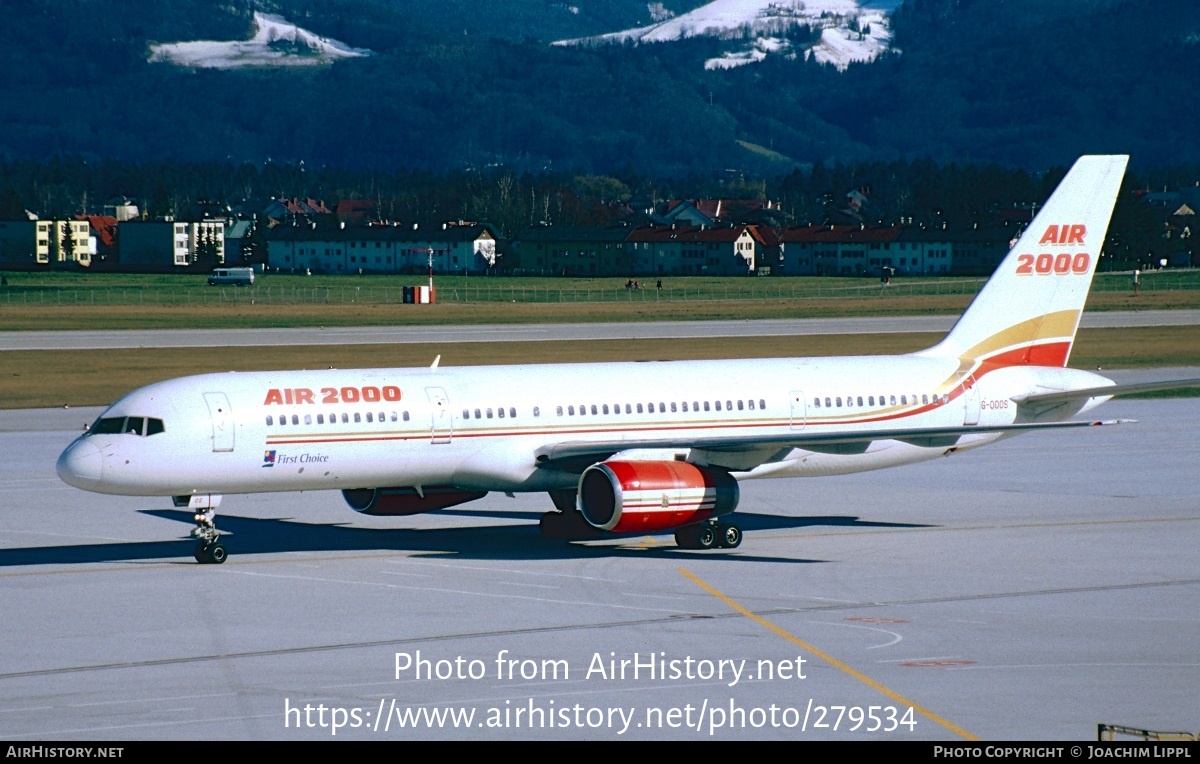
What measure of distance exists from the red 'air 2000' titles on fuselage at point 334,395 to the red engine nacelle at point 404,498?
2.75 m

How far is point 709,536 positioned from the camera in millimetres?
37812

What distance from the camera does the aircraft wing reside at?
1474 inches

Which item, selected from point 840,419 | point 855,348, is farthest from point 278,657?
point 855,348

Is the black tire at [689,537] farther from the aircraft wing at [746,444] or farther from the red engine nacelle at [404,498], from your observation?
the red engine nacelle at [404,498]

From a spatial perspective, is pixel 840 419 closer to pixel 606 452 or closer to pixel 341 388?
pixel 606 452

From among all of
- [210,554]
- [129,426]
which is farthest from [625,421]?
[129,426]

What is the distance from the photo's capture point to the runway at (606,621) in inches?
918

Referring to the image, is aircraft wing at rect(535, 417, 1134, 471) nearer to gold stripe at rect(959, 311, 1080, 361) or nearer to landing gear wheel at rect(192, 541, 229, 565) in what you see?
gold stripe at rect(959, 311, 1080, 361)

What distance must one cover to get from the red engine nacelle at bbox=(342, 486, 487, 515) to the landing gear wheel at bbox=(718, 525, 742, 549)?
5.61 m

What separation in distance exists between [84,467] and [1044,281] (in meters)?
24.5

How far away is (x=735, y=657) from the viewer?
26.8 m

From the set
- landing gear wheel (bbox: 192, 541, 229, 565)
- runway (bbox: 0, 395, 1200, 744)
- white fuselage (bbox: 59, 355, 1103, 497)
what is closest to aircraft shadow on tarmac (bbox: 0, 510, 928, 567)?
runway (bbox: 0, 395, 1200, 744)

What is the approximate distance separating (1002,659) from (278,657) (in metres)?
11.6

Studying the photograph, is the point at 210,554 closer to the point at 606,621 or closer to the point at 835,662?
the point at 606,621
